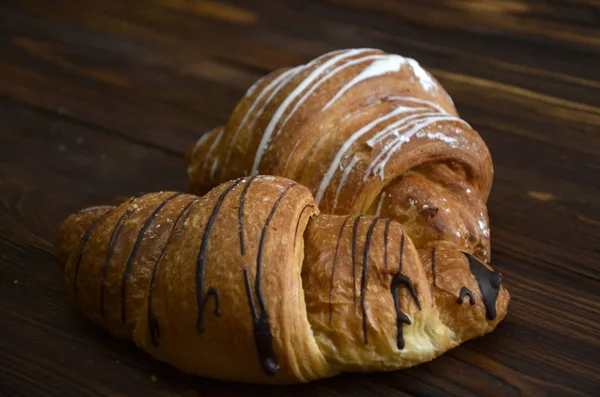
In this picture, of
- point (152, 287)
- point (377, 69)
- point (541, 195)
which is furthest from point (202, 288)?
point (541, 195)

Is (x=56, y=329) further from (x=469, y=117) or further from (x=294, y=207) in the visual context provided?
(x=469, y=117)

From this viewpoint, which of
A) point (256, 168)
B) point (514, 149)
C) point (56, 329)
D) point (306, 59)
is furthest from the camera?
point (306, 59)

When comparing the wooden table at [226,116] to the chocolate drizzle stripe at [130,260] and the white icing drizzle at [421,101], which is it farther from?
the white icing drizzle at [421,101]

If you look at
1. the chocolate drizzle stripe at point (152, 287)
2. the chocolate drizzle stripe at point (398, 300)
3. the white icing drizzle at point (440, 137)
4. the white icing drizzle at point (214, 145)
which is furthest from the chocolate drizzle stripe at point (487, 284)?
the white icing drizzle at point (214, 145)

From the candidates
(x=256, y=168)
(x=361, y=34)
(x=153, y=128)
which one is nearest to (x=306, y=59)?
(x=361, y=34)

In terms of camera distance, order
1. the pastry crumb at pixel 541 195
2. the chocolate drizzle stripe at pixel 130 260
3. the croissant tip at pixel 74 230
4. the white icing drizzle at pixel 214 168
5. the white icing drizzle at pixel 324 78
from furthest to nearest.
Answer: the pastry crumb at pixel 541 195 < the white icing drizzle at pixel 214 168 < the white icing drizzle at pixel 324 78 < the croissant tip at pixel 74 230 < the chocolate drizzle stripe at pixel 130 260

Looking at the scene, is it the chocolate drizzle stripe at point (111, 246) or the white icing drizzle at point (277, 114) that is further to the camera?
the white icing drizzle at point (277, 114)

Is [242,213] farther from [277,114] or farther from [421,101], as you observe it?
[421,101]
